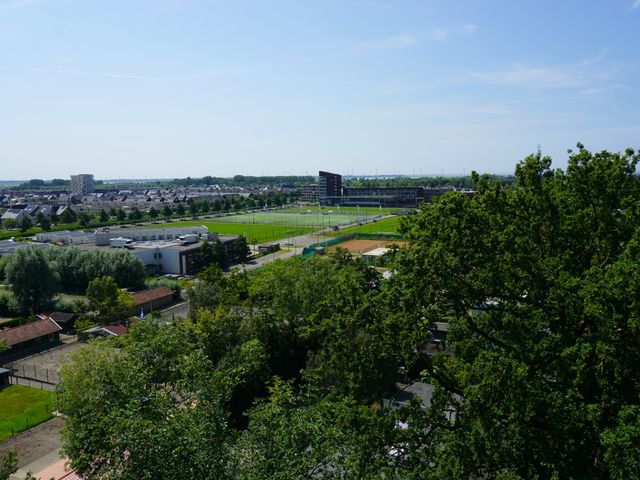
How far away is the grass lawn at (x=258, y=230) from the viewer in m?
69.1

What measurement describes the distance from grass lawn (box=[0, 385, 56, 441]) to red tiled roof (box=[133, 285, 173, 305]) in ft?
40.4

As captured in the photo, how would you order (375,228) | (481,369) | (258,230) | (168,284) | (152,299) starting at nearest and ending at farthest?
(481,369) → (152,299) → (168,284) → (258,230) → (375,228)

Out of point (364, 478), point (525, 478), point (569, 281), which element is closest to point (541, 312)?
point (569, 281)

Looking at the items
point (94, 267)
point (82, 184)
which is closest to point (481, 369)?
point (94, 267)

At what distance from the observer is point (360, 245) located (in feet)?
198

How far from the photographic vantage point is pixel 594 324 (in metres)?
8.77

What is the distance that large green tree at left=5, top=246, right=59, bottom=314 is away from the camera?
33375 mm

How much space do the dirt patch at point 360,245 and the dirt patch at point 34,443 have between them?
38639 mm

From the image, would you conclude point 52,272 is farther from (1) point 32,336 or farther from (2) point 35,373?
(2) point 35,373

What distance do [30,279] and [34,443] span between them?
18.7 m

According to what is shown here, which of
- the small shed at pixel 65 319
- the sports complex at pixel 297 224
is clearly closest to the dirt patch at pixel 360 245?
the sports complex at pixel 297 224

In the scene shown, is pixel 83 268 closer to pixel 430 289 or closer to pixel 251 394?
pixel 251 394

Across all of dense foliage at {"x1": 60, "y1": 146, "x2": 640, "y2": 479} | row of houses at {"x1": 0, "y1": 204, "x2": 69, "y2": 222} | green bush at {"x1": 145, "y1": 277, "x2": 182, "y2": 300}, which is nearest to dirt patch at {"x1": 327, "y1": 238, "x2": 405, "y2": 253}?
green bush at {"x1": 145, "y1": 277, "x2": 182, "y2": 300}

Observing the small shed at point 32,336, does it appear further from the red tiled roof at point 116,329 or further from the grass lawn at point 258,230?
the grass lawn at point 258,230
